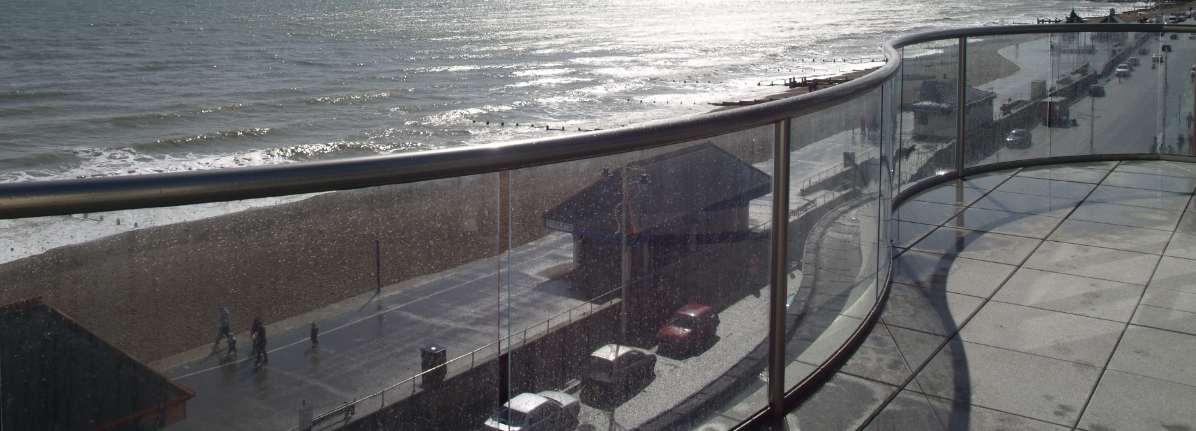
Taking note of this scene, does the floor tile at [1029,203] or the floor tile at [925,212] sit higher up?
the floor tile at [1029,203]

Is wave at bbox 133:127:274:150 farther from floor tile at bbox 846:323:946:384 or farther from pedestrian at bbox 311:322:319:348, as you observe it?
pedestrian at bbox 311:322:319:348

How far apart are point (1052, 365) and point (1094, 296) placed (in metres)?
0.72

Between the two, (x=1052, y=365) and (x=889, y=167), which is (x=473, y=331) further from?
(x=889, y=167)

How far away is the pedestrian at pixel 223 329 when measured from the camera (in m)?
1.37

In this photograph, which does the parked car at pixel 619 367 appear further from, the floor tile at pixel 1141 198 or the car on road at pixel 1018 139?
the car on road at pixel 1018 139

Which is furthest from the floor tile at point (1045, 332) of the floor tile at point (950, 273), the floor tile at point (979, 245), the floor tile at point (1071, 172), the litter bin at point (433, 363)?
the floor tile at point (1071, 172)

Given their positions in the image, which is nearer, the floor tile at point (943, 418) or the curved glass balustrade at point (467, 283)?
the curved glass balustrade at point (467, 283)

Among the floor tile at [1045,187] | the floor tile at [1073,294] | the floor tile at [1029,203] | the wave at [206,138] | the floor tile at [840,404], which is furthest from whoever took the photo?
the wave at [206,138]

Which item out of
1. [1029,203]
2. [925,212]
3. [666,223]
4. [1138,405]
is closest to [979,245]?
[925,212]

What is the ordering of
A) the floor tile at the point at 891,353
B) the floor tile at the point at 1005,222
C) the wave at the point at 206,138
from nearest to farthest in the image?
the floor tile at the point at 891,353, the floor tile at the point at 1005,222, the wave at the point at 206,138

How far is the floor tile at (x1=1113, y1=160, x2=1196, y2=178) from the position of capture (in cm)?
557

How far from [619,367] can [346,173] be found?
0.74 metres

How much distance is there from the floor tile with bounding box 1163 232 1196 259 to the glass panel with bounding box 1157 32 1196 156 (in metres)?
1.62

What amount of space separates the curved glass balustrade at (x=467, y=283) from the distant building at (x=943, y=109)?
1705 millimetres
